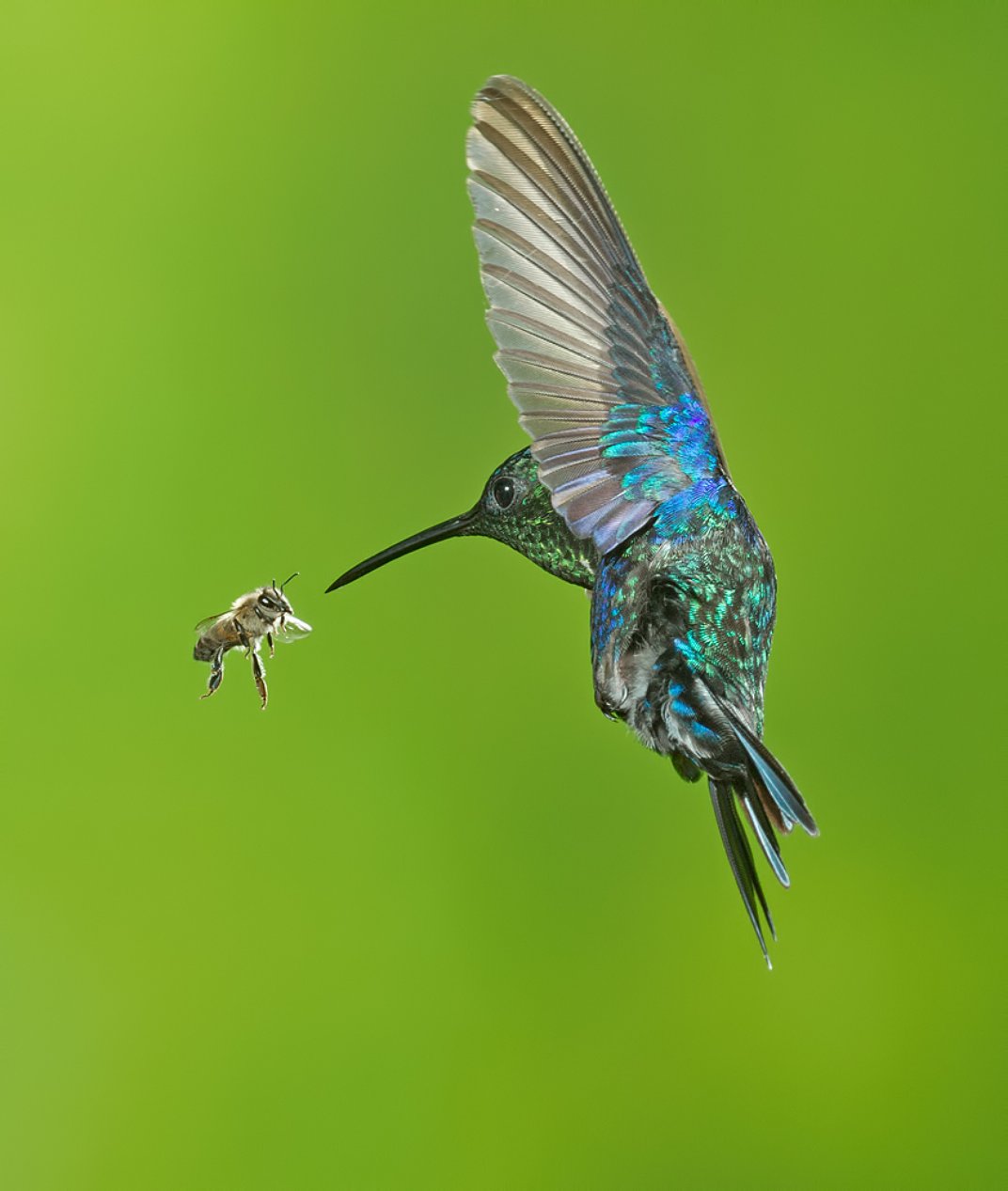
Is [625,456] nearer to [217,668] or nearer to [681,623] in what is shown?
[681,623]

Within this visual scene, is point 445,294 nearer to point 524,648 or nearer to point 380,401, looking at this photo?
point 380,401

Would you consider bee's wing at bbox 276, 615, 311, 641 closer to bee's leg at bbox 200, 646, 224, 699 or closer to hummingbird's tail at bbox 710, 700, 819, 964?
bee's leg at bbox 200, 646, 224, 699

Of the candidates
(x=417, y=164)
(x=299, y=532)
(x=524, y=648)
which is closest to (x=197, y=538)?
(x=299, y=532)

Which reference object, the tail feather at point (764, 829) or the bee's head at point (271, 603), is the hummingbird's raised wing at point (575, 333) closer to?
the tail feather at point (764, 829)

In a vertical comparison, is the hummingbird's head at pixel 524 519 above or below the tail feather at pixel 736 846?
above

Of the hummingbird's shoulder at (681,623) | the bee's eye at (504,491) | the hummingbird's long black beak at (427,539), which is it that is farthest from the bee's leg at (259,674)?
the hummingbird's shoulder at (681,623)

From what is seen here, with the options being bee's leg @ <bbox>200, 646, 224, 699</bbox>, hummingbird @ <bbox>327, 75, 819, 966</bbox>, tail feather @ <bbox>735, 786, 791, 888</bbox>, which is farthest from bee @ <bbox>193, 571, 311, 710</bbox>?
tail feather @ <bbox>735, 786, 791, 888</bbox>
